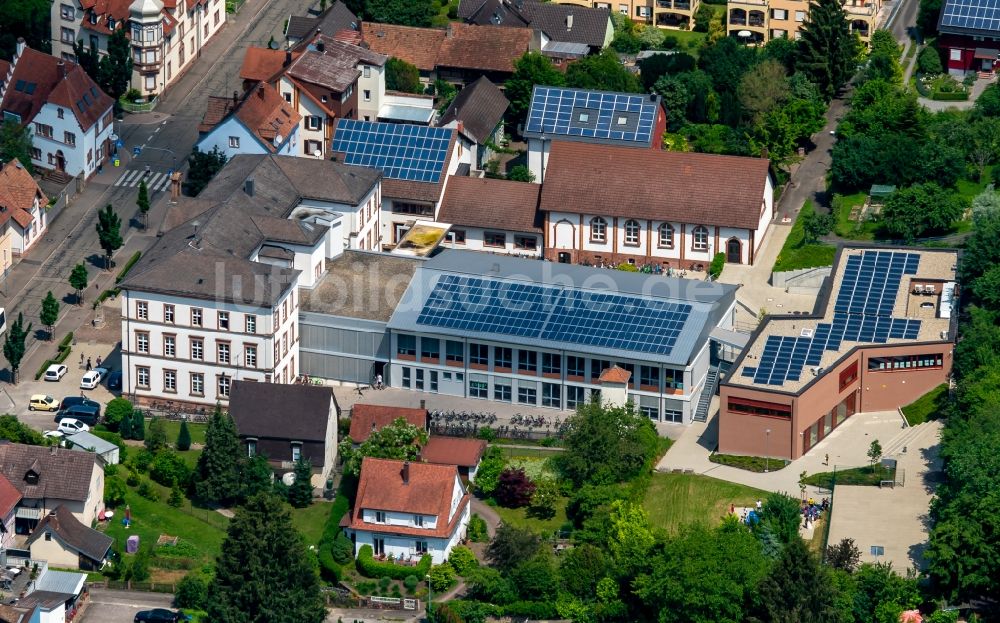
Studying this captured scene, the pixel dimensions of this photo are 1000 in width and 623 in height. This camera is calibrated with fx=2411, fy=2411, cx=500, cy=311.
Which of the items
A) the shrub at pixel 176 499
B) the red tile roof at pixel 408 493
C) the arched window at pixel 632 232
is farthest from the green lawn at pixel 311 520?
the arched window at pixel 632 232

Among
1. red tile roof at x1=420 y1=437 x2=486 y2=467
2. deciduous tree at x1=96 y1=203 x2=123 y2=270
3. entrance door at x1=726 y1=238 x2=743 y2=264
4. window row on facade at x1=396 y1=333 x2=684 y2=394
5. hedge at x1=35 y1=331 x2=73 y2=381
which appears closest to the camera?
red tile roof at x1=420 y1=437 x2=486 y2=467

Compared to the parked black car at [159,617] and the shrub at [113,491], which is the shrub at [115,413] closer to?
the shrub at [113,491]

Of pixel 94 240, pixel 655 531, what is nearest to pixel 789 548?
pixel 655 531

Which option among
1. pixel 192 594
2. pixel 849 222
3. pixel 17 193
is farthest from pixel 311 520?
pixel 849 222

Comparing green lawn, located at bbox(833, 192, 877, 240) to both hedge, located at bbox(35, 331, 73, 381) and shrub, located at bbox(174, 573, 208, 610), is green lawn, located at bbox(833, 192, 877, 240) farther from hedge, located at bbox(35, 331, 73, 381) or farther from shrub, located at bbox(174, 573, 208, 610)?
shrub, located at bbox(174, 573, 208, 610)

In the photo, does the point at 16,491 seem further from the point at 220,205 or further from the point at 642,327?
the point at 642,327

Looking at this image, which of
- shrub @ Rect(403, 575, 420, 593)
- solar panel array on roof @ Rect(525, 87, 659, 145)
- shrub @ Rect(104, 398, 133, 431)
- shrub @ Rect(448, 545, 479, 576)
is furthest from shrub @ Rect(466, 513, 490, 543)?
solar panel array on roof @ Rect(525, 87, 659, 145)
